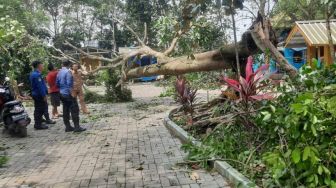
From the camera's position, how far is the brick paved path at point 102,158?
5508mm

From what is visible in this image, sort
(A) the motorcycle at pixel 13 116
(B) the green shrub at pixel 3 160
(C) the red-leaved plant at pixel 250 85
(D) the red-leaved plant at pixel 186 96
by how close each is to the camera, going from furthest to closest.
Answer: (A) the motorcycle at pixel 13 116
(D) the red-leaved plant at pixel 186 96
(B) the green shrub at pixel 3 160
(C) the red-leaved plant at pixel 250 85

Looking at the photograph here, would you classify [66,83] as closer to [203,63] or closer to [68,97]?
[68,97]

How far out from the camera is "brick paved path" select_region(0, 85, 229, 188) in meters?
5.51

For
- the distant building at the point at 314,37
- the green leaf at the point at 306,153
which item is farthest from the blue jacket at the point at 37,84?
the distant building at the point at 314,37

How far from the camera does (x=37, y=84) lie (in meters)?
10.3

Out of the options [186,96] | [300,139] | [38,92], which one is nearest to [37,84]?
[38,92]

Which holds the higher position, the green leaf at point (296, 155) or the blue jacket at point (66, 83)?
the blue jacket at point (66, 83)

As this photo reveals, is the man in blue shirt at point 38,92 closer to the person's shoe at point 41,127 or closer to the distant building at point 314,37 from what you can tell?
the person's shoe at point 41,127

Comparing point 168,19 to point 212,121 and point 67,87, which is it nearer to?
point 67,87

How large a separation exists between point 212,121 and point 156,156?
1418 millimetres

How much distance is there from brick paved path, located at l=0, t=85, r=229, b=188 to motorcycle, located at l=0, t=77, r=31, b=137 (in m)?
0.24

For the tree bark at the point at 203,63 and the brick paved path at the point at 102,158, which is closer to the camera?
the brick paved path at the point at 102,158

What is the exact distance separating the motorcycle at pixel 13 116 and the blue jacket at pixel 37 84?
0.70m

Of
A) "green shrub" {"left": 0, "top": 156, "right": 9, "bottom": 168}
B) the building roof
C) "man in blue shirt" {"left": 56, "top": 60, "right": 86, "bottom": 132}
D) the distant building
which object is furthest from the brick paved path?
the building roof
